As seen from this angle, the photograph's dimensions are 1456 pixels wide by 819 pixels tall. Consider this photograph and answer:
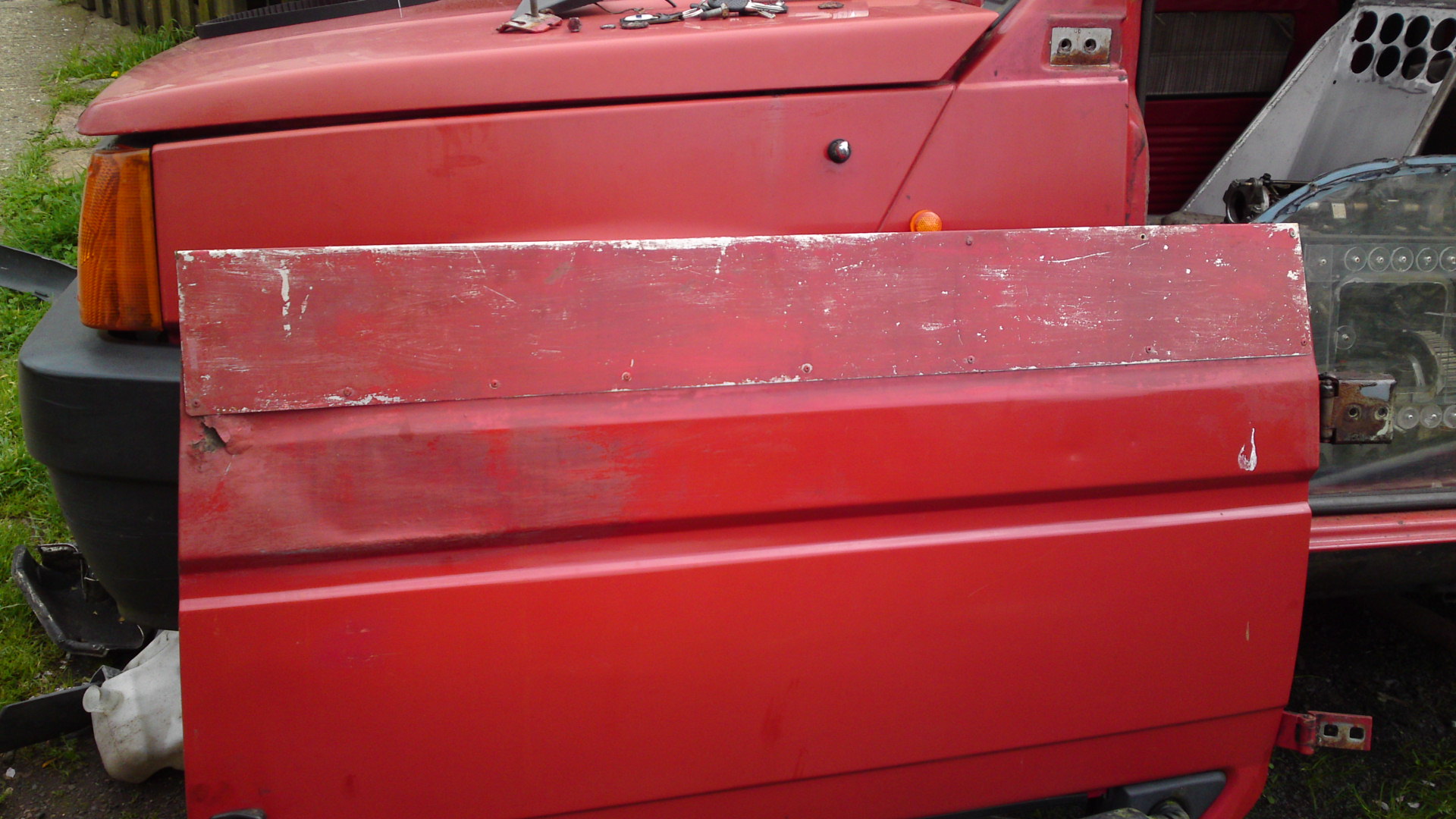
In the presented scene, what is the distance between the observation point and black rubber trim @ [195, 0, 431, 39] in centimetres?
204

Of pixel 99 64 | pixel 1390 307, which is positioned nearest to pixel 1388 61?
pixel 1390 307

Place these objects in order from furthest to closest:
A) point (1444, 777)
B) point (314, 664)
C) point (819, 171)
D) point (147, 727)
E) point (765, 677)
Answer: point (1444, 777)
point (147, 727)
point (819, 171)
point (765, 677)
point (314, 664)

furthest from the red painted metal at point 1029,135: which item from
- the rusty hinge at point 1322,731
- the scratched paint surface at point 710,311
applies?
the rusty hinge at point 1322,731

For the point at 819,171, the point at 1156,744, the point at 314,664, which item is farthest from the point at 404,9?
the point at 1156,744

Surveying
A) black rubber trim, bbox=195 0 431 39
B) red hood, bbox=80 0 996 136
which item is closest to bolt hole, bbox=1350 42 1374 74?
red hood, bbox=80 0 996 136

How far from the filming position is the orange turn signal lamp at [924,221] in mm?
1630

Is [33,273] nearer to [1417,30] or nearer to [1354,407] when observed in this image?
[1354,407]

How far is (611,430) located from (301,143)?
26.3 inches

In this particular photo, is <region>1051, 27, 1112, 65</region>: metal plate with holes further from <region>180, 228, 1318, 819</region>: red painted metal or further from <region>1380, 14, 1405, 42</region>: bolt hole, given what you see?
<region>1380, 14, 1405, 42</region>: bolt hole

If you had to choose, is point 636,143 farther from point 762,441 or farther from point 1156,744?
point 1156,744

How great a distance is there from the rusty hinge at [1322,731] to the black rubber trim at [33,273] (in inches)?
188

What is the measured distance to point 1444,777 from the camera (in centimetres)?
243

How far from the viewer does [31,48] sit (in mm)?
6703

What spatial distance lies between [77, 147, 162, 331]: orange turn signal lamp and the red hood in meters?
0.06
